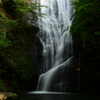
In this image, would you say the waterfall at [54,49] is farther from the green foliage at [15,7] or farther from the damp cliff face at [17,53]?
the green foliage at [15,7]

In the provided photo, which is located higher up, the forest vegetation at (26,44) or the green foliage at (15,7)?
the green foliage at (15,7)

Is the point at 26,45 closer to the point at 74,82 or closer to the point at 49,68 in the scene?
the point at 49,68

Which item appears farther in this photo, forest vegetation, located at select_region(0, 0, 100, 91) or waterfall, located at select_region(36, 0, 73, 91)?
waterfall, located at select_region(36, 0, 73, 91)

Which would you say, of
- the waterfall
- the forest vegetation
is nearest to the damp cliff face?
the forest vegetation

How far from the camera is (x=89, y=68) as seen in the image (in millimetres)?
13172

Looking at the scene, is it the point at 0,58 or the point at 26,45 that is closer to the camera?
the point at 0,58

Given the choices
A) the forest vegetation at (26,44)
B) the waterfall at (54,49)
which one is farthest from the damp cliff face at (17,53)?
the waterfall at (54,49)

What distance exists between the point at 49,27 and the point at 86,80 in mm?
8497

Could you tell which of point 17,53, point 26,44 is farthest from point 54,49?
point 17,53

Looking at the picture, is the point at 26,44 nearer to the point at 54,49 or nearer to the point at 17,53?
the point at 17,53

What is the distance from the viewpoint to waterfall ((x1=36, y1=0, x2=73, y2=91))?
43.1 feet

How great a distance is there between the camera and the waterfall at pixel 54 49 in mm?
13133

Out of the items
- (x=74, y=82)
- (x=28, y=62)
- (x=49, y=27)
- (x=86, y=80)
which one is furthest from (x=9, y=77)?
(x=49, y=27)

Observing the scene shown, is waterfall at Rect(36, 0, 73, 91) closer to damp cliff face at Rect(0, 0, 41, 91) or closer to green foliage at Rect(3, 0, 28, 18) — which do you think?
damp cliff face at Rect(0, 0, 41, 91)
